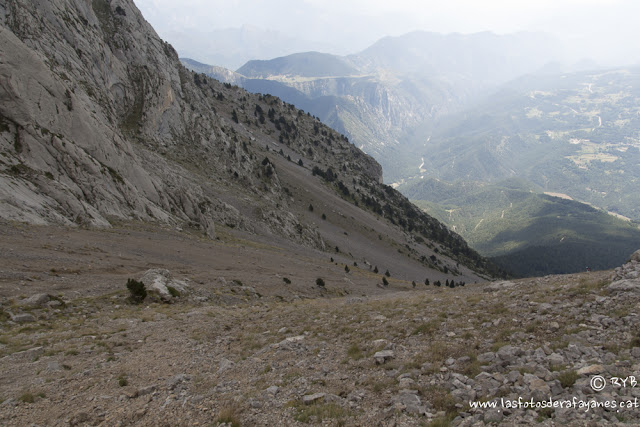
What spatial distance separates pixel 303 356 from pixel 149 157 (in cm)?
6127

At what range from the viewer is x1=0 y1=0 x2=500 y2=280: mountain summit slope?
35.2 meters

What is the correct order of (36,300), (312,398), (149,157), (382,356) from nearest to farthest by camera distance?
(312,398)
(382,356)
(36,300)
(149,157)

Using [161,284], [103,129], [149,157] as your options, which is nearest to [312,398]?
[161,284]

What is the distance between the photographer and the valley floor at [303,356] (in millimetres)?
8375

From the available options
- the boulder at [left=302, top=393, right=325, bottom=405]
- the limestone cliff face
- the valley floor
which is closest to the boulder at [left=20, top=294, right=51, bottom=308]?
the valley floor

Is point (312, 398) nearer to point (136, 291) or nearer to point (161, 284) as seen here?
point (136, 291)

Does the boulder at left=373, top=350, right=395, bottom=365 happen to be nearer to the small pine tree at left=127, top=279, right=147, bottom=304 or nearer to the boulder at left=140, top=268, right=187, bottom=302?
the small pine tree at left=127, top=279, right=147, bottom=304

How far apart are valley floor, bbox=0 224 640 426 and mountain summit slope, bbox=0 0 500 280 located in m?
14.4

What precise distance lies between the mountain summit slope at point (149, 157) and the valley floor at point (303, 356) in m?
14.4

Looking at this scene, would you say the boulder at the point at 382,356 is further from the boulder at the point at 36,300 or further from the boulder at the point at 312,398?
the boulder at the point at 36,300

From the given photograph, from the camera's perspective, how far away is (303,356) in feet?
45.1

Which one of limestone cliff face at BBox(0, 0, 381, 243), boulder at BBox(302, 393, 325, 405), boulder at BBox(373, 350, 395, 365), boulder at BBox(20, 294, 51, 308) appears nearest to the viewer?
boulder at BBox(302, 393, 325, 405)

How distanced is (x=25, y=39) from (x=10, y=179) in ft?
121

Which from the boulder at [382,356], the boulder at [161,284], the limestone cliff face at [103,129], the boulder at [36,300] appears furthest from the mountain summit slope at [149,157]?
the boulder at [382,356]
